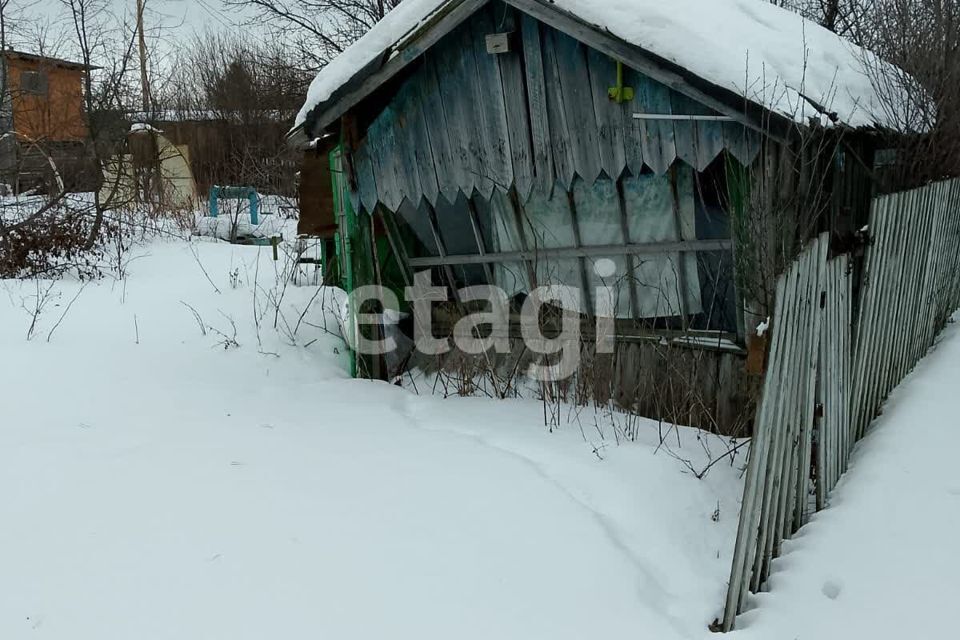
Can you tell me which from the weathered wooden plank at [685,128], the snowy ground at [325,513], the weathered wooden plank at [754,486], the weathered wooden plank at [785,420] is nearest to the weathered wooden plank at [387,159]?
the snowy ground at [325,513]

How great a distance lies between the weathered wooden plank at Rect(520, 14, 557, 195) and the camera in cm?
566

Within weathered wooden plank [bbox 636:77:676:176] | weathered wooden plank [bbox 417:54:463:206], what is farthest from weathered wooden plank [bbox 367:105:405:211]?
weathered wooden plank [bbox 636:77:676:176]

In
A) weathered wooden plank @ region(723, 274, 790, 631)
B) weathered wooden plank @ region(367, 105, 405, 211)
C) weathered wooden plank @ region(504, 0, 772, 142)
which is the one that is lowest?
weathered wooden plank @ region(723, 274, 790, 631)

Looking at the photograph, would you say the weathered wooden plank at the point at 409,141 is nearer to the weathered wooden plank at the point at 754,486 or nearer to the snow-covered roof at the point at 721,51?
the snow-covered roof at the point at 721,51

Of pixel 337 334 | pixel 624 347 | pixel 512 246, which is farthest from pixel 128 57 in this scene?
pixel 624 347

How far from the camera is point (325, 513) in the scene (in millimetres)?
3955

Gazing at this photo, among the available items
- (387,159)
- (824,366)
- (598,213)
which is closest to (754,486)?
(824,366)

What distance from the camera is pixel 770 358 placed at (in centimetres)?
303

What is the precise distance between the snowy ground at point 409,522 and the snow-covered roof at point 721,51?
212 centimetres

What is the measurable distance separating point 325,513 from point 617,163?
3.22 metres

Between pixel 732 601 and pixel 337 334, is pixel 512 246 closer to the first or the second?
pixel 337 334

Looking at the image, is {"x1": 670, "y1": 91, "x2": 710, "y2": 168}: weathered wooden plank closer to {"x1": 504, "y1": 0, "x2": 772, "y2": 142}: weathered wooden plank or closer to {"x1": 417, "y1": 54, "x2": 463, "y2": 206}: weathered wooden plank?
{"x1": 504, "y1": 0, "x2": 772, "y2": 142}: weathered wooden plank

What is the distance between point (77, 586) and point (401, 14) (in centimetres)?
474

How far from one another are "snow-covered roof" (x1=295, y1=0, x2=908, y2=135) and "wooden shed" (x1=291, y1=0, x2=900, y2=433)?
2cm
